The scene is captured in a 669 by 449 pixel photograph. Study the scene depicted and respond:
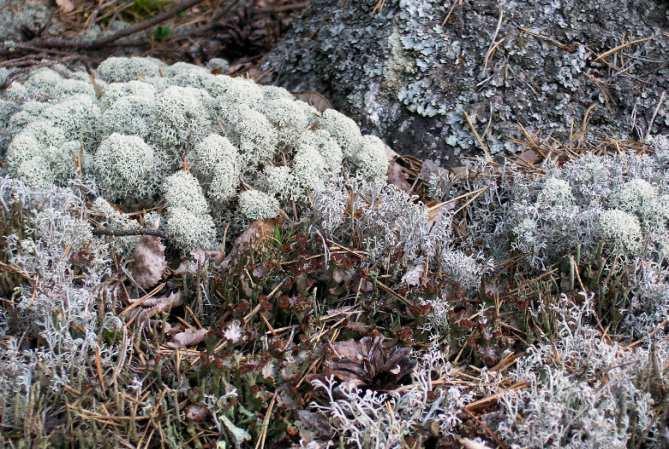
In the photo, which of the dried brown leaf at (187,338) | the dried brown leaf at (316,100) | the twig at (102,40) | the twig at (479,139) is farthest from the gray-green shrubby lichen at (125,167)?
the twig at (102,40)

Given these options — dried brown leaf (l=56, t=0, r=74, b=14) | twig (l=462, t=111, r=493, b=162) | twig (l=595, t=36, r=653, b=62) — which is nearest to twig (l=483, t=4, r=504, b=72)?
twig (l=462, t=111, r=493, b=162)

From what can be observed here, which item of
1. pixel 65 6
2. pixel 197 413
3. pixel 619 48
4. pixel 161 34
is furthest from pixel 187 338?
pixel 65 6

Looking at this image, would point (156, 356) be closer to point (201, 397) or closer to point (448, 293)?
point (201, 397)

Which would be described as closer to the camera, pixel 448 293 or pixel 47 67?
pixel 448 293

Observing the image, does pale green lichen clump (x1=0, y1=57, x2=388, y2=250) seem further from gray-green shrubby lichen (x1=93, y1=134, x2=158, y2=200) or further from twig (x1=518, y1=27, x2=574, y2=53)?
twig (x1=518, y1=27, x2=574, y2=53)

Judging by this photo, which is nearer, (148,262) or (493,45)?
(148,262)

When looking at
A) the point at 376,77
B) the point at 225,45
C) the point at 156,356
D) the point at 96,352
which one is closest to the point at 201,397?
the point at 156,356

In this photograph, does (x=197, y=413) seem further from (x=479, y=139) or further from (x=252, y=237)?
(x=479, y=139)
